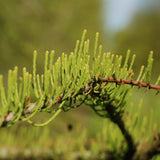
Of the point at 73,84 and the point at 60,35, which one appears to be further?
the point at 60,35

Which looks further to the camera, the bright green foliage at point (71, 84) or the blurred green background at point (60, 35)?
the blurred green background at point (60, 35)

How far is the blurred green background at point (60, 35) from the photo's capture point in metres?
0.63

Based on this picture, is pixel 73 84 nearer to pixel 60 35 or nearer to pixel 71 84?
pixel 71 84

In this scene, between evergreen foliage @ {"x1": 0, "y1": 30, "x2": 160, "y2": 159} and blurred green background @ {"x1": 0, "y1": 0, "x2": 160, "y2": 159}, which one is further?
blurred green background @ {"x1": 0, "y1": 0, "x2": 160, "y2": 159}

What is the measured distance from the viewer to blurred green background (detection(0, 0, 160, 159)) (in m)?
0.63

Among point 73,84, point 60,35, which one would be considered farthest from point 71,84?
point 60,35

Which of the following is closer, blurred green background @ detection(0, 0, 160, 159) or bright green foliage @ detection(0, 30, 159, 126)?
bright green foliage @ detection(0, 30, 159, 126)

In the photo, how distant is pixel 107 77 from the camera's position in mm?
219

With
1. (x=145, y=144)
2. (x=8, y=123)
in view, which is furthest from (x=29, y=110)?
(x=145, y=144)

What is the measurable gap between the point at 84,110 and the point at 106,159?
1915mm

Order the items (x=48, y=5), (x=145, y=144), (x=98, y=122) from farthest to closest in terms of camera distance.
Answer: (x=48, y=5) < (x=98, y=122) < (x=145, y=144)

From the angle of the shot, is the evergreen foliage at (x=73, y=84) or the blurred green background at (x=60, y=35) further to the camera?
the blurred green background at (x=60, y=35)

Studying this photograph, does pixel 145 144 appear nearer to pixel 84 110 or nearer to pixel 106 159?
pixel 106 159

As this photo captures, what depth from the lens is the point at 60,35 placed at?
2.46 metres
